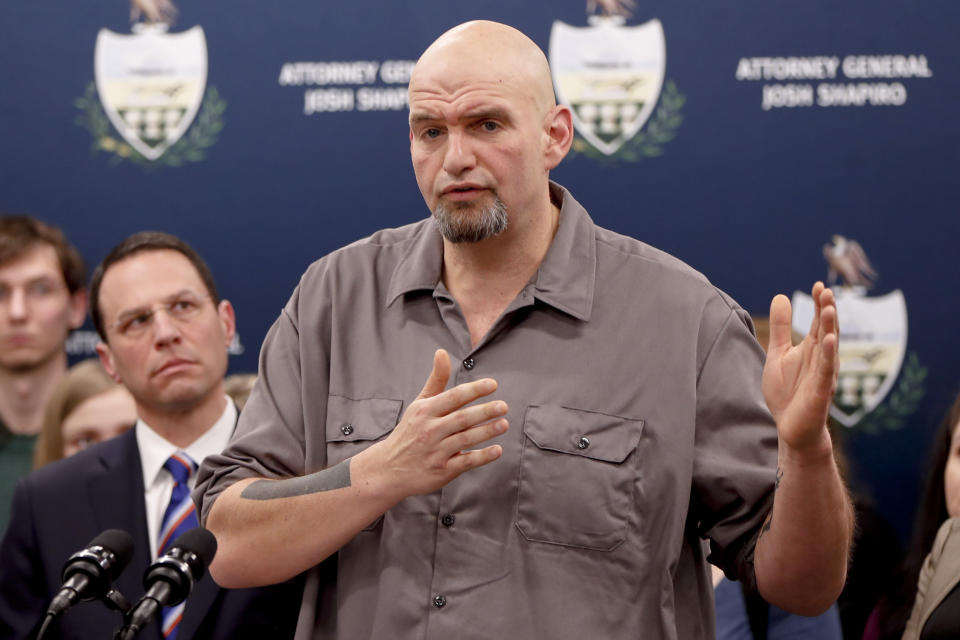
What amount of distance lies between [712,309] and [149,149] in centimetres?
232

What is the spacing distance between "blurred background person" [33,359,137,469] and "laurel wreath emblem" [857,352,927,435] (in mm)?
2222

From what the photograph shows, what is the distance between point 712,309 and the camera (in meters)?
1.92

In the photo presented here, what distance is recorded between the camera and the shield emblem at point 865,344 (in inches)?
134

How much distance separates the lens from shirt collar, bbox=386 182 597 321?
6.31 ft

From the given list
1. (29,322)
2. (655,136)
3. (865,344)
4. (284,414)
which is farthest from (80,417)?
(865,344)

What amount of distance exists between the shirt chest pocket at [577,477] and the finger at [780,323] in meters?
0.26

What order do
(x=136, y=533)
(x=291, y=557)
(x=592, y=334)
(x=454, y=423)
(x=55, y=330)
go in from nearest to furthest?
(x=454, y=423), (x=291, y=557), (x=592, y=334), (x=136, y=533), (x=55, y=330)

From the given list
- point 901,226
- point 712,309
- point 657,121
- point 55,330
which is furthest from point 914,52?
point 55,330

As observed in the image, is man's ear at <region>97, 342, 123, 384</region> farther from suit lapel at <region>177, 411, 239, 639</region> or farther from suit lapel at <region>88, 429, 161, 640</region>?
suit lapel at <region>177, 411, 239, 639</region>

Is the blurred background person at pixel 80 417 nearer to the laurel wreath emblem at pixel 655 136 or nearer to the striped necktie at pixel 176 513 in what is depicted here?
the striped necktie at pixel 176 513

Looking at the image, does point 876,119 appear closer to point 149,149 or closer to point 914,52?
point 914,52

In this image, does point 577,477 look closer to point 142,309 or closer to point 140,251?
point 142,309

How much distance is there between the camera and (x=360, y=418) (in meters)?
1.91

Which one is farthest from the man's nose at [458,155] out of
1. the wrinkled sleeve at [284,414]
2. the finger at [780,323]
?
the finger at [780,323]
